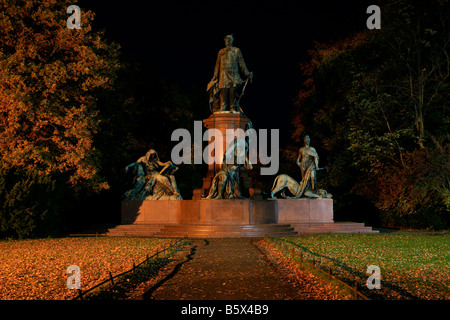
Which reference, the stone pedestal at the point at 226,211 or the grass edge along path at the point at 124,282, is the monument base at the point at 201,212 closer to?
the stone pedestal at the point at 226,211

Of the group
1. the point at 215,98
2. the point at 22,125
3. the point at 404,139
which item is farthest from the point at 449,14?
the point at 22,125

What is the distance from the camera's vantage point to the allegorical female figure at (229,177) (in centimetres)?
1927

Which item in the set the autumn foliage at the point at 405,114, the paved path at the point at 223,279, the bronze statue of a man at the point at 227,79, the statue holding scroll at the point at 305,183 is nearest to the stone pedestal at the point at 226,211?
the statue holding scroll at the point at 305,183

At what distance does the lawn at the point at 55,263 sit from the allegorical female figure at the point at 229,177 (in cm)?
515

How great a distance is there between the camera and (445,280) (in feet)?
26.7

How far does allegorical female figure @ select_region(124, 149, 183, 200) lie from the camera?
71.1ft

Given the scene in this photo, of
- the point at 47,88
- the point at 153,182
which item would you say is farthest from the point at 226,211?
the point at 47,88

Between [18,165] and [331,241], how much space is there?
41.9ft

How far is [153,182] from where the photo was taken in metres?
22.0

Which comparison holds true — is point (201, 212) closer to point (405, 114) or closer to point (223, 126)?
point (223, 126)

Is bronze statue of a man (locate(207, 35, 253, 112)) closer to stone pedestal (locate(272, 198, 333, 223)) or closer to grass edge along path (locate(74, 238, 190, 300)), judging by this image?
stone pedestal (locate(272, 198, 333, 223))

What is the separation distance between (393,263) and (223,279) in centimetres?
417
